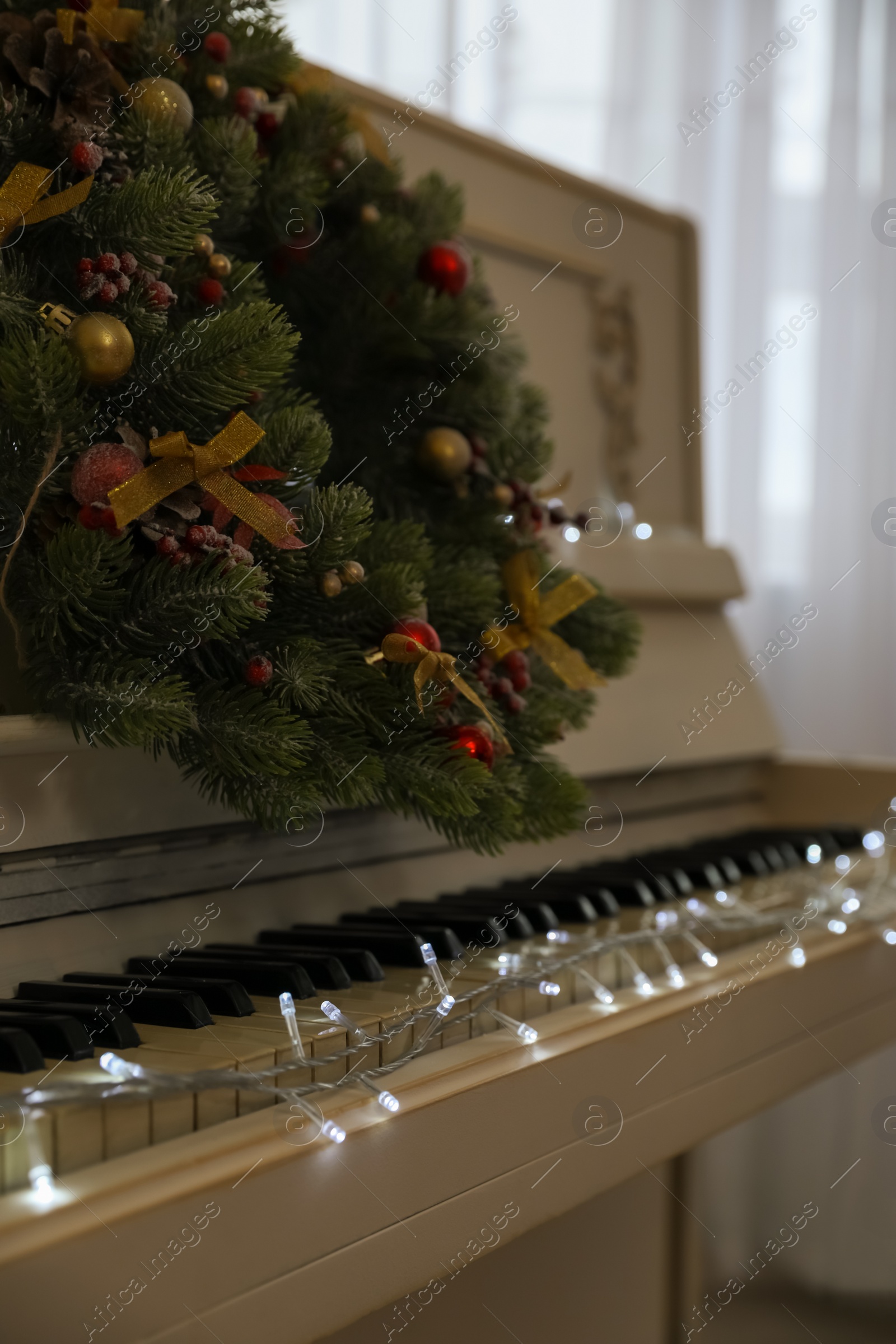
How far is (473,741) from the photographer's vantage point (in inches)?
37.4

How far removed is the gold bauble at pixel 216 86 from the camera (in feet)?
3.17

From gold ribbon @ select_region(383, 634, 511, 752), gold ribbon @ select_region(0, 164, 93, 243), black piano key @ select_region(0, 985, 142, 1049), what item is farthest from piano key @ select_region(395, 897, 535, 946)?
gold ribbon @ select_region(0, 164, 93, 243)

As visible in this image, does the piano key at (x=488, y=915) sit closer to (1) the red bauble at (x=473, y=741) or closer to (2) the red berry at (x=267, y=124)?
(1) the red bauble at (x=473, y=741)

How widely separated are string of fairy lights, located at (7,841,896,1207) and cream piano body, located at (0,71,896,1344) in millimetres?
14

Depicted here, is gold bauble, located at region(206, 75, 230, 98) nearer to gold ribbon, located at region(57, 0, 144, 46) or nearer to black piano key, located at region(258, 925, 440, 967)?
gold ribbon, located at region(57, 0, 144, 46)

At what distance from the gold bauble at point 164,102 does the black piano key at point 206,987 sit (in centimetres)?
60

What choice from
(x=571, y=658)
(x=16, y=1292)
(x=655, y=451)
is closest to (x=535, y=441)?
(x=571, y=658)

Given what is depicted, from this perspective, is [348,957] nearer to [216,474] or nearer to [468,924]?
[468,924]

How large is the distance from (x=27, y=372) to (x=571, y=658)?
57 centimetres

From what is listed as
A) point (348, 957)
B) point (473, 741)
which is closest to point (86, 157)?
point (473, 741)

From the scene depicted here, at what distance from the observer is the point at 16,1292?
554 millimetres

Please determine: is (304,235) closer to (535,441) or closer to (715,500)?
(535,441)

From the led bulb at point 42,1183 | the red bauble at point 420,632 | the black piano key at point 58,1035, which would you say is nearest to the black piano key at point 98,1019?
the black piano key at point 58,1035

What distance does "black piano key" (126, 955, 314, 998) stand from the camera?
861mm
